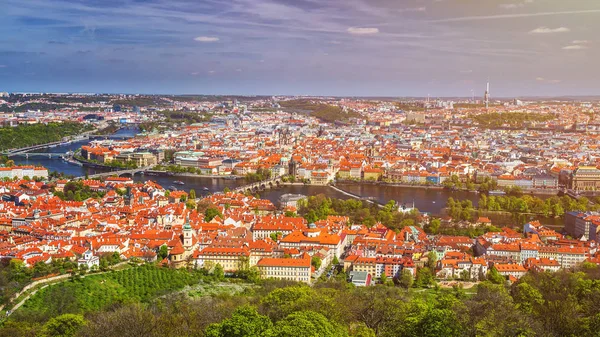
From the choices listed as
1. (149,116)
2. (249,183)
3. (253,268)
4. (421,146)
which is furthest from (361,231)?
(149,116)

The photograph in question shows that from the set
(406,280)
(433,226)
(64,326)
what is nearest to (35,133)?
(433,226)

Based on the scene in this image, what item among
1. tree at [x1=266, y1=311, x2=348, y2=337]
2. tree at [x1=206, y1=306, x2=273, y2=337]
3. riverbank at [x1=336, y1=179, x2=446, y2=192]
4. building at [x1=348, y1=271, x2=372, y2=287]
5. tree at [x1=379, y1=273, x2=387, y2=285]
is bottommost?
riverbank at [x1=336, y1=179, x2=446, y2=192]

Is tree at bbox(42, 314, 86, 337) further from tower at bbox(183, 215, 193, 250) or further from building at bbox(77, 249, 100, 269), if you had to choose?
tower at bbox(183, 215, 193, 250)

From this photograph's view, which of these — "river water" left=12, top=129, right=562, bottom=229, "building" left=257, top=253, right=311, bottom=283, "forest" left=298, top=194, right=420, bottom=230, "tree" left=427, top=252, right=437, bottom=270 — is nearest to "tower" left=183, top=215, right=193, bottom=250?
"building" left=257, top=253, right=311, bottom=283

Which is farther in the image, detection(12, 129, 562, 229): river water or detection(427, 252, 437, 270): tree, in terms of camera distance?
detection(12, 129, 562, 229): river water

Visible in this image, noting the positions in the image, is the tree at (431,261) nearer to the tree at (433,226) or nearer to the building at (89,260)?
the tree at (433,226)

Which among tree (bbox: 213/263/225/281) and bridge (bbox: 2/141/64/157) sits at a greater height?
bridge (bbox: 2/141/64/157)

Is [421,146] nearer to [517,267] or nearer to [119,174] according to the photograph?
[119,174]

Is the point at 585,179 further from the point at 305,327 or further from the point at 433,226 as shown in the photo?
the point at 305,327
